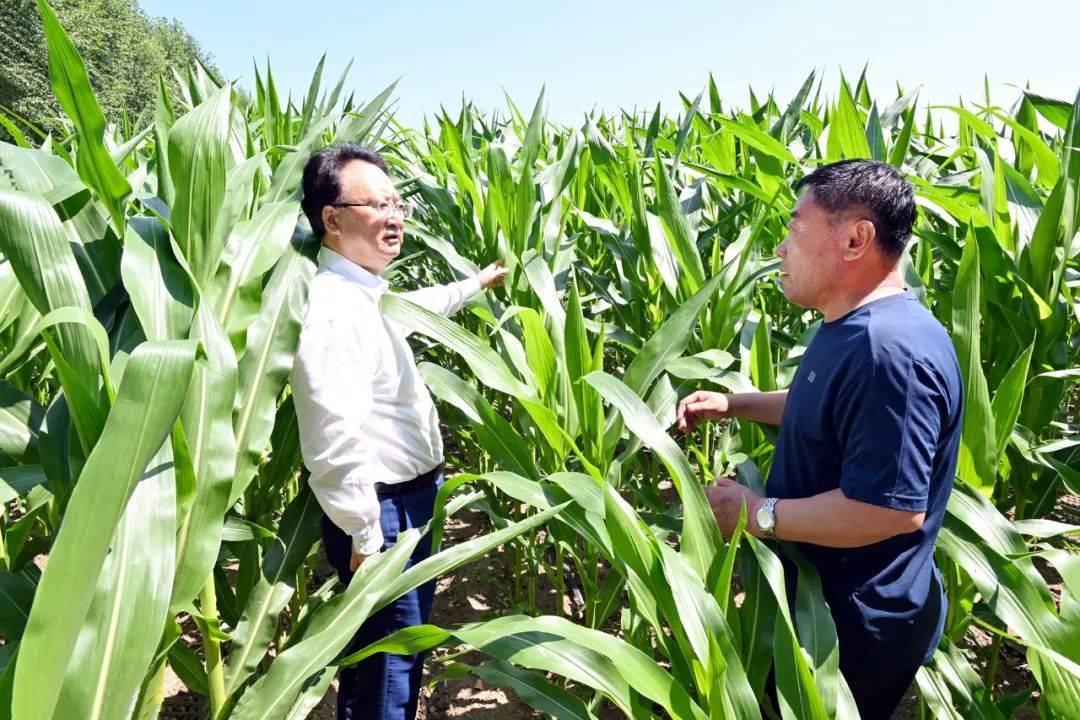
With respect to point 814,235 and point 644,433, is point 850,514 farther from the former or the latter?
point 814,235

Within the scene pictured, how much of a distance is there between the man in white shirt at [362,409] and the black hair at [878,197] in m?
0.77

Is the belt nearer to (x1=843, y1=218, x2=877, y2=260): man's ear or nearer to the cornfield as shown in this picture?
the cornfield

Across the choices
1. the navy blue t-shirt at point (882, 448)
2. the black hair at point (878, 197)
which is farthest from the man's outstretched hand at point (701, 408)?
the black hair at point (878, 197)

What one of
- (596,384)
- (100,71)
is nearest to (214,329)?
(596,384)

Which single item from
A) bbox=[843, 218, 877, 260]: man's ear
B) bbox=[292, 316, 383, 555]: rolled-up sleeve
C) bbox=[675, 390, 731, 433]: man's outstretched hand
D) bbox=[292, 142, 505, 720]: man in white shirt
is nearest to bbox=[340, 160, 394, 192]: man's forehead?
bbox=[292, 142, 505, 720]: man in white shirt

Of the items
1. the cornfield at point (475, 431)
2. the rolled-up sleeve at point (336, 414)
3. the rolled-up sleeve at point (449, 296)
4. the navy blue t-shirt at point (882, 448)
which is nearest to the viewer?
the cornfield at point (475, 431)

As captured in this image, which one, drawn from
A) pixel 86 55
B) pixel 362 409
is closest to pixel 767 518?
pixel 362 409

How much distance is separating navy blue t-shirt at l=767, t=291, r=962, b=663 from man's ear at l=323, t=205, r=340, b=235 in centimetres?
86

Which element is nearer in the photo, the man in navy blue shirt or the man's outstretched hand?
the man in navy blue shirt

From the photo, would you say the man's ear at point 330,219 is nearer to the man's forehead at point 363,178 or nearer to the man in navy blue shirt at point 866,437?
the man's forehead at point 363,178

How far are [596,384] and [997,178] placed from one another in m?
0.99

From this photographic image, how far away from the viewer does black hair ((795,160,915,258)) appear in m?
0.98

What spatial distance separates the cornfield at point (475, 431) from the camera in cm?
65

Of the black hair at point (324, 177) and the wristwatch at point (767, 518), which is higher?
the black hair at point (324, 177)
